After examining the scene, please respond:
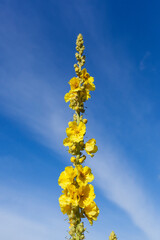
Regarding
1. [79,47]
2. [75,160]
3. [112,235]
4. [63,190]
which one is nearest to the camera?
[63,190]

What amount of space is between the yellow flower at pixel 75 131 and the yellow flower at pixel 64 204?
164cm

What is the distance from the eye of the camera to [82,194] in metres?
5.93

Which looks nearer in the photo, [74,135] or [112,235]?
[74,135]

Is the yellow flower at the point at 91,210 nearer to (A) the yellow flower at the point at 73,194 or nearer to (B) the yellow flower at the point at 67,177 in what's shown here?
(A) the yellow flower at the point at 73,194

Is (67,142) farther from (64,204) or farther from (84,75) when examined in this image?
(84,75)

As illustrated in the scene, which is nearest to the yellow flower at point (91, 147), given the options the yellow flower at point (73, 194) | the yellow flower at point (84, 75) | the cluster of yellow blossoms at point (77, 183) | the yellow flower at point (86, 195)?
the cluster of yellow blossoms at point (77, 183)

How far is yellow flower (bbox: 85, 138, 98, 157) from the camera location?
6.48m

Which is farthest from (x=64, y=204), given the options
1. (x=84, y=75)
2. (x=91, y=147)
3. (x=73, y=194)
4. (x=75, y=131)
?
(x=84, y=75)

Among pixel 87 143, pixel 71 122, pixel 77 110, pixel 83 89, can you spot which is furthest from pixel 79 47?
pixel 87 143

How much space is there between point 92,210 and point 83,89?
12.5 feet

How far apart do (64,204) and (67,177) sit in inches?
28.6

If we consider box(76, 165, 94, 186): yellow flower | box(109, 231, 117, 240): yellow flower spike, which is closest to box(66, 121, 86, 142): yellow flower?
box(76, 165, 94, 186): yellow flower

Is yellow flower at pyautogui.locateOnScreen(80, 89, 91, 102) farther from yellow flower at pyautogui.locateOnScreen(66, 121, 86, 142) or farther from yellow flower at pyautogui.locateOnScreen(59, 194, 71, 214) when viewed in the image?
yellow flower at pyautogui.locateOnScreen(59, 194, 71, 214)

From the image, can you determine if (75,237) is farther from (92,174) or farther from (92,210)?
(92,174)
